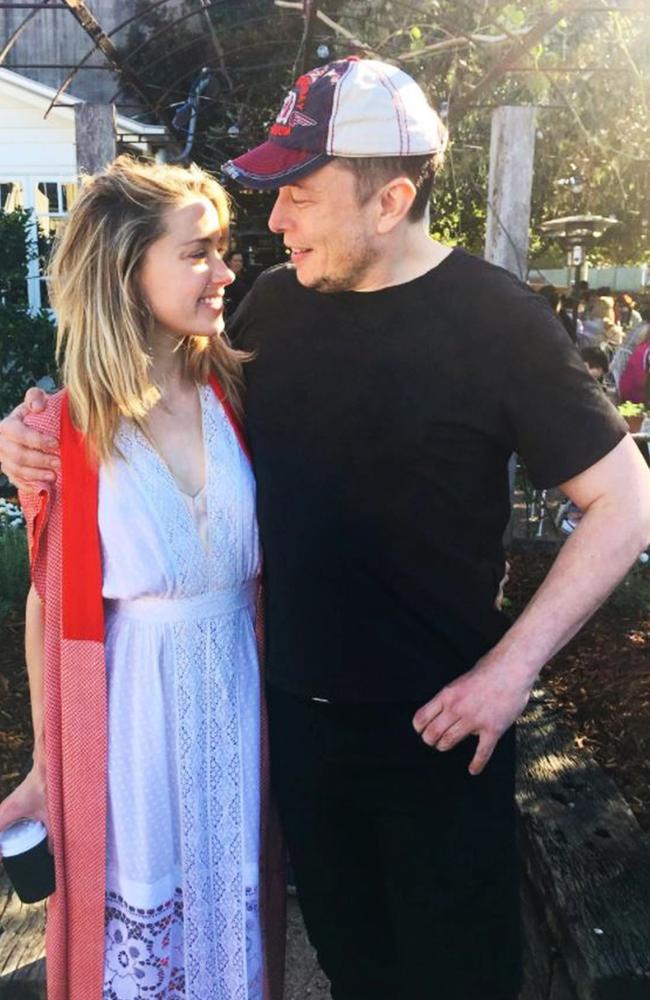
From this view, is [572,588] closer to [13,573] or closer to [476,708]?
[476,708]

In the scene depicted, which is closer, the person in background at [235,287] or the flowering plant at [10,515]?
the flowering plant at [10,515]

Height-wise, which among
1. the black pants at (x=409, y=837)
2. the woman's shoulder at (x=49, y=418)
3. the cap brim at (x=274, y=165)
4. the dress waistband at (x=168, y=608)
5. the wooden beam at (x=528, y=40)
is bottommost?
the black pants at (x=409, y=837)

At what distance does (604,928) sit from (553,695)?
174cm

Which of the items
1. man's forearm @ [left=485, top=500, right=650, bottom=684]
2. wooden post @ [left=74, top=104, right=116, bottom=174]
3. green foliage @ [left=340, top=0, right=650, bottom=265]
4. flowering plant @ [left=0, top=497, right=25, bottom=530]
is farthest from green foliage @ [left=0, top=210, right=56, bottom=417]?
man's forearm @ [left=485, top=500, right=650, bottom=684]

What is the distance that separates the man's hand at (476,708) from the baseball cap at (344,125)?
937 mm

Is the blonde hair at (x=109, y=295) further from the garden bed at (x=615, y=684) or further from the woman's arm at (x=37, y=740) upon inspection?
the garden bed at (x=615, y=684)

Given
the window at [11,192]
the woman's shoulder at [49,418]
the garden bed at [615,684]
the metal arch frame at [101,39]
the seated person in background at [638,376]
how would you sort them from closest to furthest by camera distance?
1. the woman's shoulder at [49,418]
2. the garden bed at [615,684]
3. the metal arch frame at [101,39]
4. the seated person in background at [638,376]
5. the window at [11,192]

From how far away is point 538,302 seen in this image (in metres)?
1.74

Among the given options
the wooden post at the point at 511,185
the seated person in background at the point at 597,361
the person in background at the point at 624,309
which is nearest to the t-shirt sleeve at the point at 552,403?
A: the wooden post at the point at 511,185

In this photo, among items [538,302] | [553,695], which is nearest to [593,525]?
[538,302]

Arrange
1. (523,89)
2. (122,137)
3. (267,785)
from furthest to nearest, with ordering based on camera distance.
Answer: (122,137) < (523,89) < (267,785)

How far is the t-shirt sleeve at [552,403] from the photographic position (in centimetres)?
164

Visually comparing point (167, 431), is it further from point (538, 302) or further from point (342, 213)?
point (538, 302)

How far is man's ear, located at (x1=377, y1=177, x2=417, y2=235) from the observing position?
175cm
